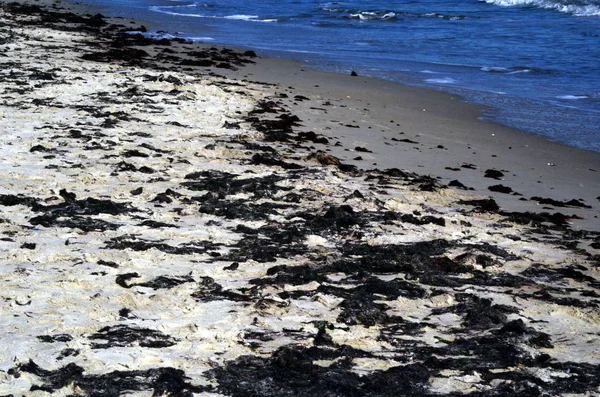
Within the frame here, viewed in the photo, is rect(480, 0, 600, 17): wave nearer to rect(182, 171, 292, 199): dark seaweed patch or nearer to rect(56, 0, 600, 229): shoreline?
rect(56, 0, 600, 229): shoreline

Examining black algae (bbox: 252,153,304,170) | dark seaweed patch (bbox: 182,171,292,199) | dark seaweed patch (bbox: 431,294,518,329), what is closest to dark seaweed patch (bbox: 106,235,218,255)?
dark seaweed patch (bbox: 182,171,292,199)

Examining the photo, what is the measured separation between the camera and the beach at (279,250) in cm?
360

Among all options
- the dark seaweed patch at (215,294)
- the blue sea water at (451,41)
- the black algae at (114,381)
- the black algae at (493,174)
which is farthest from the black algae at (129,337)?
the blue sea water at (451,41)

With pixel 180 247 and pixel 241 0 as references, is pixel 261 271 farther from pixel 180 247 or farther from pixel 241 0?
pixel 241 0

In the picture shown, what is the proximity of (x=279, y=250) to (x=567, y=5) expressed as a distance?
23665 millimetres

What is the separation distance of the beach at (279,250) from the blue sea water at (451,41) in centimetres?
262

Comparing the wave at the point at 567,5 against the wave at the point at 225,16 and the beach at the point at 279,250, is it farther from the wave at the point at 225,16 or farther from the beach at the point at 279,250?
the beach at the point at 279,250

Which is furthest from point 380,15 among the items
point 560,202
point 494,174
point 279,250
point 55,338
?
point 55,338

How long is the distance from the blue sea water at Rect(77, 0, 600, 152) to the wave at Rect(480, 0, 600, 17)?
0.04 meters

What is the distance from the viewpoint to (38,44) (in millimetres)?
12727

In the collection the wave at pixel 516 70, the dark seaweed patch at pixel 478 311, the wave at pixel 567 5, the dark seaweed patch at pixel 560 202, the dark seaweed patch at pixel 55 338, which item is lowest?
the dark seaweed patch at pixel 560 202

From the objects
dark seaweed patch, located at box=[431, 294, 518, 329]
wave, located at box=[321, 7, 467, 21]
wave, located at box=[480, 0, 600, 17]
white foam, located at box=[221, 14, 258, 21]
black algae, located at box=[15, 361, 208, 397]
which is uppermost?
wave, located at box=[480, 0, 600, 17]

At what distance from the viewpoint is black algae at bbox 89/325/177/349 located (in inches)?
146

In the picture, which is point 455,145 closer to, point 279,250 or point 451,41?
point 279,250
